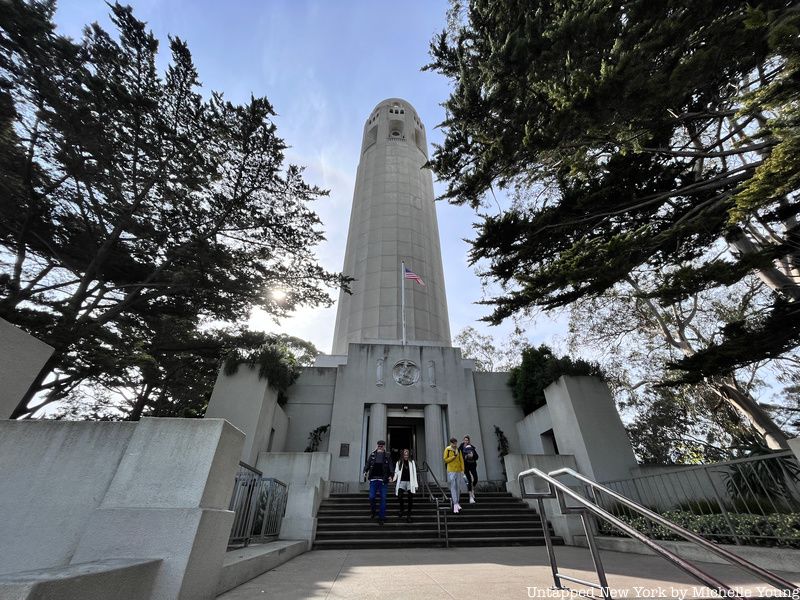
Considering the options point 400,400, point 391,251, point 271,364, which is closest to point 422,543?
point 400,400

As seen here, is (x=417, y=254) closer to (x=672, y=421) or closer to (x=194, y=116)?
→ (x=194, y=116)

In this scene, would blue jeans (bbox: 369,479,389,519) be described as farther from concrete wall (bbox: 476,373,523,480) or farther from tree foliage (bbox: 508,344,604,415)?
tree foliage (bbox: 508,344,604,415)

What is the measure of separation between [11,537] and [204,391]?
44.1 ft

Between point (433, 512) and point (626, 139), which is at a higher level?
point (626, 139)

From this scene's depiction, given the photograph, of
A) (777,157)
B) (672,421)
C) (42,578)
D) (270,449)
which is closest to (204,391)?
(270,449)

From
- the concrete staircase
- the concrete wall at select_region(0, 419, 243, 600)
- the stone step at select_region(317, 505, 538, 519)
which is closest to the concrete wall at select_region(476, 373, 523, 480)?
the concrete staircase

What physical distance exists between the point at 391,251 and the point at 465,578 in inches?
763

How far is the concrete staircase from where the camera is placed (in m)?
7.58

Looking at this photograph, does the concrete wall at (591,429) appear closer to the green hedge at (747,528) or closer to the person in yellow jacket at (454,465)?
the green hedge at (747,528)

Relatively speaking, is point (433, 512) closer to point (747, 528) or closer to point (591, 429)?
point (591, 429)

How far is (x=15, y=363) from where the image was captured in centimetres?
468

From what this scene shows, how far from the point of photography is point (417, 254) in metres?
22.9

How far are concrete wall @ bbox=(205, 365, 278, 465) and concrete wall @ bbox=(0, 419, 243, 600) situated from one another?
7267 millimetres

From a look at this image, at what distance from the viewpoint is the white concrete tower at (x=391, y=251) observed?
20094 millimetres
